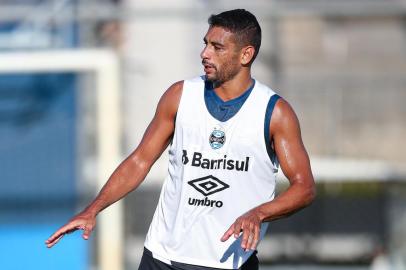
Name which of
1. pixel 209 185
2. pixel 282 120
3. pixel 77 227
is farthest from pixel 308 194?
pixel 77 227

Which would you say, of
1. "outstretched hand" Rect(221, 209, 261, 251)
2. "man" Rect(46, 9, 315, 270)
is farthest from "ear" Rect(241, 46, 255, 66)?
"outstretched hand" Rect(221, 209, 261, 251)

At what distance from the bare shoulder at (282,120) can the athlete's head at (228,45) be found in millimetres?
310

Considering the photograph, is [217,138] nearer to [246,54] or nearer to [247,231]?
[246,54]

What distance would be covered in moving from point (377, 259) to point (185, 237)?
6.24 meters

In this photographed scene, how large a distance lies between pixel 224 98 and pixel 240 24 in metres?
0.39

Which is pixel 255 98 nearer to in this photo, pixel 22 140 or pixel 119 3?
pixel 22 140

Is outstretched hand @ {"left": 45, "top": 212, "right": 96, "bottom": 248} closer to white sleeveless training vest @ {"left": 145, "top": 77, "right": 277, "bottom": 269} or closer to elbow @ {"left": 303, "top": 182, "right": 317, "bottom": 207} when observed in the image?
white sleeveless training vest @ {"left": 145, "top": 77, "right": 277, "bottom": 269}

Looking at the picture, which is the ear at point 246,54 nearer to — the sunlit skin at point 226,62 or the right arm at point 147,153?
the sunlit skin at point 226,62

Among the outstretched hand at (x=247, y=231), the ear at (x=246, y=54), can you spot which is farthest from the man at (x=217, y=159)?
the outstretched hand at (x=247, y=231)

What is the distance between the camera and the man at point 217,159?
207 inches

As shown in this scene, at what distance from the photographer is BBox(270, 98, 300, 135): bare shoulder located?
5.23 metres

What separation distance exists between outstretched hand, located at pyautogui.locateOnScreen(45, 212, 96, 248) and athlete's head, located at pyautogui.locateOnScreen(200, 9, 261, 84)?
→ 0.93m

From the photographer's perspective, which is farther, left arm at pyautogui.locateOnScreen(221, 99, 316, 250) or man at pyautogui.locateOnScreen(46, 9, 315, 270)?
man at pyautogui.locateOnScreen(46, 9, 315, 270)

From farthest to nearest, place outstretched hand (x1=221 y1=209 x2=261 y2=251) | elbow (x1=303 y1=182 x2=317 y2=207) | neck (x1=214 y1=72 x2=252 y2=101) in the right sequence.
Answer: neck (x1=214 y1=72 x2=252 y2=101)
elbow (x1=303 y1=182 x2=317 y2=207)
outstretched hand (x1=221 y1=209 x2=261 y2=251)
